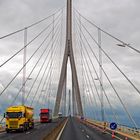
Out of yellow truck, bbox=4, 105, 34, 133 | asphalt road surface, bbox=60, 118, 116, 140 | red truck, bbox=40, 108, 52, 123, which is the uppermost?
red truck, bbox=40, 108, 52, 123

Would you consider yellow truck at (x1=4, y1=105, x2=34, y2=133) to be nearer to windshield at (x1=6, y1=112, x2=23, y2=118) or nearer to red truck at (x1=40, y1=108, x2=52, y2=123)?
windshield at (x1=6, y1=112, x2=23, y2=118)

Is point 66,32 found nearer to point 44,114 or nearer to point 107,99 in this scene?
point 44,114

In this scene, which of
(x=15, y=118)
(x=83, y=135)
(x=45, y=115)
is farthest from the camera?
(x=45, y=115)

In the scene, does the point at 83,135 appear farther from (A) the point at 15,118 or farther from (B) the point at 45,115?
(B) the point at 45,115

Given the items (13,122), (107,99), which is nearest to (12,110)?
(13,122)

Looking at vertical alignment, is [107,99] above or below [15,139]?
above

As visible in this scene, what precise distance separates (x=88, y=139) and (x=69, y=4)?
49.3 m

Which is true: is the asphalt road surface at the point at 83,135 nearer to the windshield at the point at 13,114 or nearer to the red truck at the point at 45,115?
the windshield at the point at 13,114

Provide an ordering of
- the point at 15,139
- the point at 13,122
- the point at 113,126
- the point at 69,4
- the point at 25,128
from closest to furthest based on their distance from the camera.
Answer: the point at 15,139 < the point at 113,126 < the point at 13,122 < the point at 25,128 < the point at 69,4

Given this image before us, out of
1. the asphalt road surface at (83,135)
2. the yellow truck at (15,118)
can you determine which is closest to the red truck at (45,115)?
the asphalt road surface at (83,135)

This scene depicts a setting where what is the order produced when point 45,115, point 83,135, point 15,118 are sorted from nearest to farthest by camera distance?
point 83,135 < point 15,118 < point 45,115

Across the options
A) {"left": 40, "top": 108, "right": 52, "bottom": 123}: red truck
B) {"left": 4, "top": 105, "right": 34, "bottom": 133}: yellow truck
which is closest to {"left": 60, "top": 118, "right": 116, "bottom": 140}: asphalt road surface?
{"left": 4, "top": 105, "right": 34, "bottom": 133}: yellow truck

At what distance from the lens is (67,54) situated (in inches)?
3428

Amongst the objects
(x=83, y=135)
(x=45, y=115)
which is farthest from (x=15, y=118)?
(x=45, y=115)
